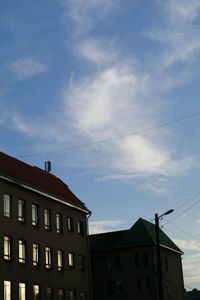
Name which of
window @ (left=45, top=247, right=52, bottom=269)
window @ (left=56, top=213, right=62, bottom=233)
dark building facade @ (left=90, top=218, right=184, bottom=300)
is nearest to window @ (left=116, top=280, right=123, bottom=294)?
dark building facade @ (left=90, top=218, right=184, bottom=300)

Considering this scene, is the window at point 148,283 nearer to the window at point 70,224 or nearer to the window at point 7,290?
the window at point 70,224

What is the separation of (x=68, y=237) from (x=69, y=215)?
2167 millimetres

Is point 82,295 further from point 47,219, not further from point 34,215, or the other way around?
point 34,215

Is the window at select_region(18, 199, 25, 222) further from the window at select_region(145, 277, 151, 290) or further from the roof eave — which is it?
the window at select_region(145, 277, 151, 290)

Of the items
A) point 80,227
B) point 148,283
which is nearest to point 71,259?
point 80,227

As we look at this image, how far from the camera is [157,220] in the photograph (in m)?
35.2

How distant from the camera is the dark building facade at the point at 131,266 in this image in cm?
6912

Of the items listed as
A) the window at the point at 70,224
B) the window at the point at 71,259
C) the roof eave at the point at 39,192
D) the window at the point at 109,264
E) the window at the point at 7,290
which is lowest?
the window at the point at 7,290

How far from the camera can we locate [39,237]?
149 feet

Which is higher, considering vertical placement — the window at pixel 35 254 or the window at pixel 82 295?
the window at pixel 35 254

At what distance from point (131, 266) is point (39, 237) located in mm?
27797

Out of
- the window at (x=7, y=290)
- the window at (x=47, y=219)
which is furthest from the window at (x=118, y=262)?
the window at (x=7, y=290)

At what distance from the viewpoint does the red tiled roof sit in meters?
44.5

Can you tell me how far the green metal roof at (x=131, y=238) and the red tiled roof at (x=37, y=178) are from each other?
18232 millimetres
